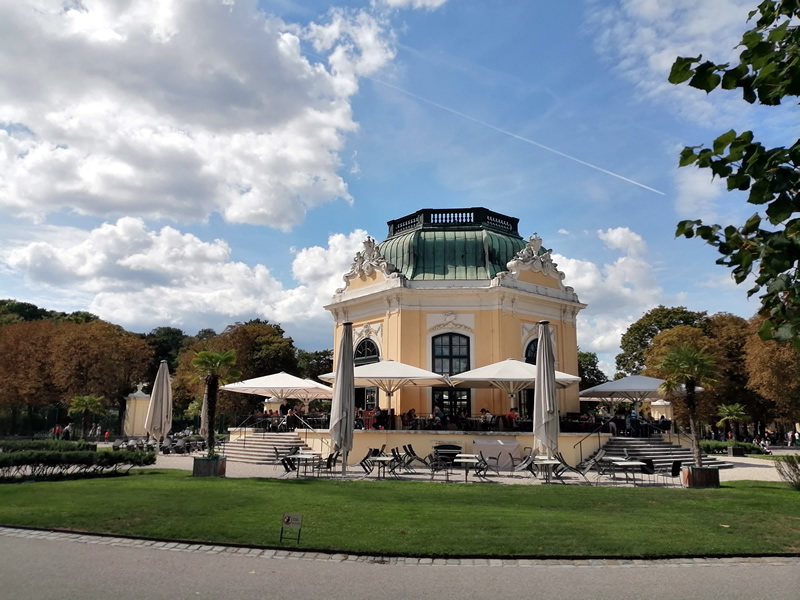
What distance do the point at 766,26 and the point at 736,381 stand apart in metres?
43.4

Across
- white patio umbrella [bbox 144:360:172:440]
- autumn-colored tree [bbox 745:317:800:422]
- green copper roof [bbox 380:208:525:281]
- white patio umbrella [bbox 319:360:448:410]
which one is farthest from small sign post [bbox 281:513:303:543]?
autumn-colored tree [bbox 745:317:800:422]

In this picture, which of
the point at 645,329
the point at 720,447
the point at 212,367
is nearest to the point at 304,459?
the point at 212,367

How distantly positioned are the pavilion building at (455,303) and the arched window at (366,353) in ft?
0.15

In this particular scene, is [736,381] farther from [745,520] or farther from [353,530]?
[353,530]

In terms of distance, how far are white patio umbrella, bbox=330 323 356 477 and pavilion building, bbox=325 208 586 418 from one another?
8600mm

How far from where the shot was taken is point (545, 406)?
16.4m

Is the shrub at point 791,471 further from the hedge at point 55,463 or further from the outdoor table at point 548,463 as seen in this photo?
the hedge at point 55,463

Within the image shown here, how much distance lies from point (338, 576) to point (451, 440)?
1443 centimetres

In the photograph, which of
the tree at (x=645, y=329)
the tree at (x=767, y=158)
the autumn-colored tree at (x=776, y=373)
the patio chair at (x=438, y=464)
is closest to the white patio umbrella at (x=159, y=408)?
the patio chair at (x=438, y=464)

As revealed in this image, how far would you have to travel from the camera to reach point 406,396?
25891 mm

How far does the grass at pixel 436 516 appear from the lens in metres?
8.09

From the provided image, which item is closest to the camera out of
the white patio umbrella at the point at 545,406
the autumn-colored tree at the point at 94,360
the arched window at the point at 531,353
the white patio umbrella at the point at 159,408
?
the white patio umbrella at the point at 545,406

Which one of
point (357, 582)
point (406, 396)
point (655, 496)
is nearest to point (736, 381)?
point (406, 396)

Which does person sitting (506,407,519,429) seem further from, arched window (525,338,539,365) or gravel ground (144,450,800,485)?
arched window (525,338,539,365)
